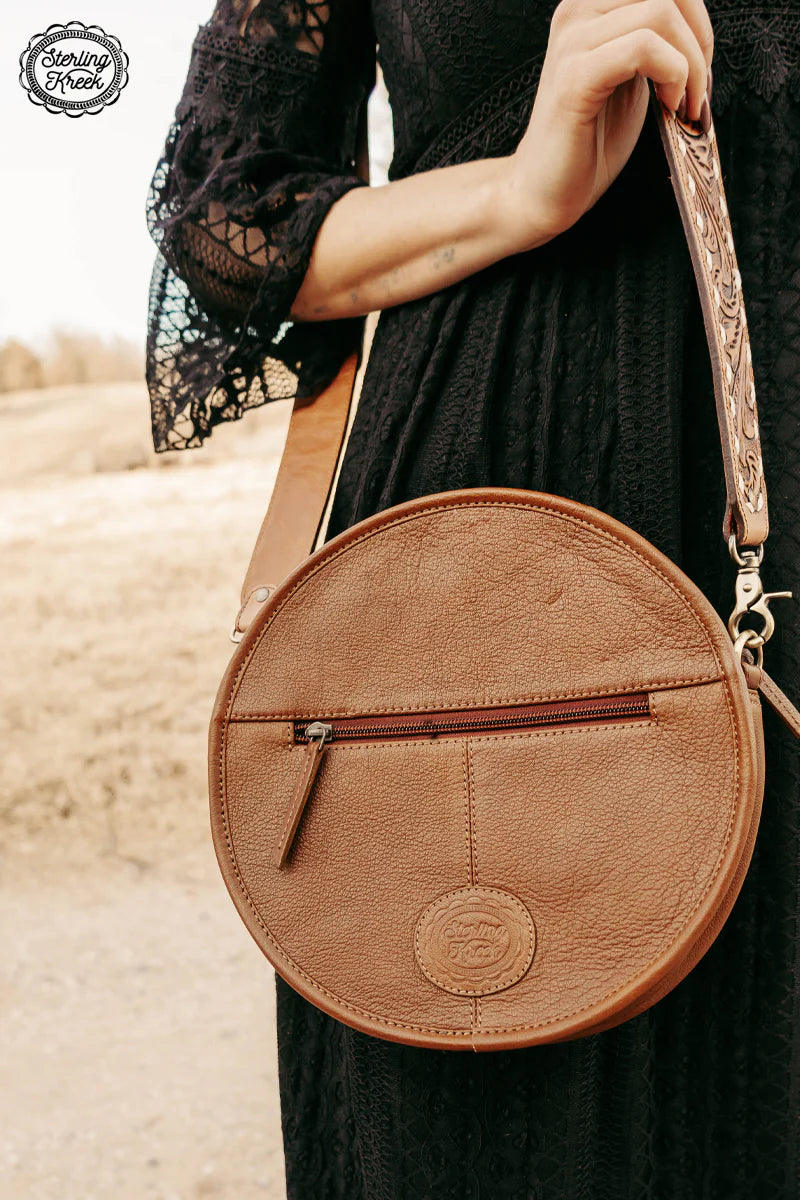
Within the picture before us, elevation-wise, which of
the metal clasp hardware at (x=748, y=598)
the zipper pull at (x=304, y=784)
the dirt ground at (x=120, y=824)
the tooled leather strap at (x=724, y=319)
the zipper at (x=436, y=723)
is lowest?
the dirt ground at (x=120, y=824)

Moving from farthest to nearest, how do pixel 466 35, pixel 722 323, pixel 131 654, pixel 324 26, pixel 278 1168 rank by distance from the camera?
pixel 131 654 → pixel 278 1168 → pixel 324 26 → pixel 466 35 → pixel 722 323

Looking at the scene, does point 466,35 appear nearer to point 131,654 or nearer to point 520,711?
point 520,711

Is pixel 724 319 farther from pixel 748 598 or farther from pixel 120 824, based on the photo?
pixel 120 824

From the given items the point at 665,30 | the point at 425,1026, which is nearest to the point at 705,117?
the point at 665,30

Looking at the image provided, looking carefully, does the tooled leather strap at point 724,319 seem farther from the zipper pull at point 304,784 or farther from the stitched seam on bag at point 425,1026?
the zipper pull at point 304,784

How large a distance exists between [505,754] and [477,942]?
4.6 inches

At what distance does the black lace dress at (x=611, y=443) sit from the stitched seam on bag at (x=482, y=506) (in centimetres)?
8

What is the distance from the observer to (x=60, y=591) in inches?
136

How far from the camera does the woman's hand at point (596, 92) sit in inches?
24.7

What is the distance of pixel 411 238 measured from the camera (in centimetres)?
79

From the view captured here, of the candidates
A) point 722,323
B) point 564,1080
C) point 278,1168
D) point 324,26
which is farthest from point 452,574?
point 278,1168

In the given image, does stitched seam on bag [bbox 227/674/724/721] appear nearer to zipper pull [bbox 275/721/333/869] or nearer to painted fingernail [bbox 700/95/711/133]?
zipper pull [bbox 275/721/333/869]

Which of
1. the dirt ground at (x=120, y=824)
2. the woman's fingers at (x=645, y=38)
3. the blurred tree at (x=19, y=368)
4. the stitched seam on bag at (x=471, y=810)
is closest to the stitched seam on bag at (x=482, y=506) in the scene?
the stitched seam on bag at (x=471, y=810)

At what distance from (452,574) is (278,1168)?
1338 millimetres
